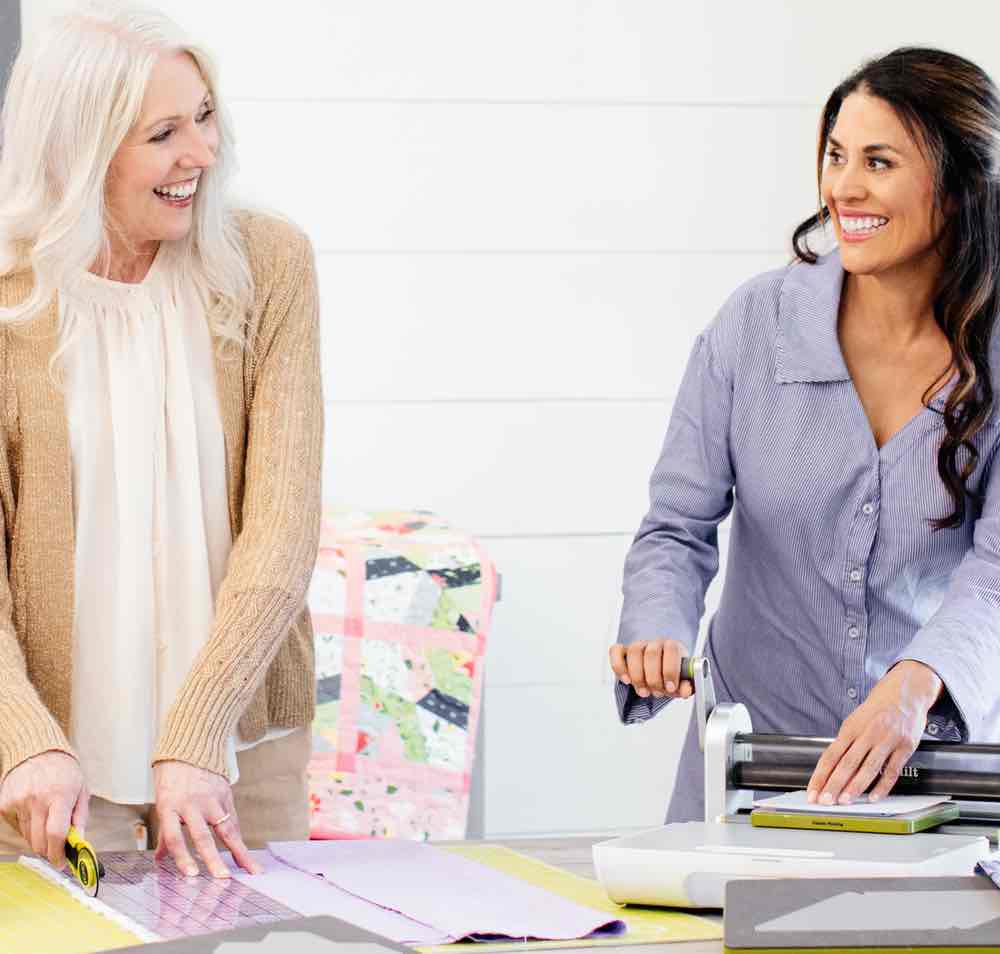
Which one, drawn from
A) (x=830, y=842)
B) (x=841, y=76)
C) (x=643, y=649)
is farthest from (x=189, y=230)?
(x=841, y=76)

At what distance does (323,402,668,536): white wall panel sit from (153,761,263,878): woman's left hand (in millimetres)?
1920

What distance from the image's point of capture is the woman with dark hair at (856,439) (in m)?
1.88

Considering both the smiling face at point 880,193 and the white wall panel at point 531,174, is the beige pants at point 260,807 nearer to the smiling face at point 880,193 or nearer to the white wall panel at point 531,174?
the smiling face at point 880,193

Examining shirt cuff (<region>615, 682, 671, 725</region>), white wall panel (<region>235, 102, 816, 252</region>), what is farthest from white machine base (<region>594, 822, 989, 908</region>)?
white wall panel (<region>235, 102, 816, 252</region>)

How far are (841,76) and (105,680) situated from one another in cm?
242

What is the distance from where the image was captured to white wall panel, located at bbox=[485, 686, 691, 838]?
3631 millimetres

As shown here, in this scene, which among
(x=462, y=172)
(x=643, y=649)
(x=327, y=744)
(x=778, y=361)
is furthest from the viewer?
(x=462, y=172)

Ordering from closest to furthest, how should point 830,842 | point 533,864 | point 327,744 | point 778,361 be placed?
point 830,842 < point 533,864 < point 778,361 < point 327,744

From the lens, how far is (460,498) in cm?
359

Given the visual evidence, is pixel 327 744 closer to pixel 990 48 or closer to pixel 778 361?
pixel 778 361

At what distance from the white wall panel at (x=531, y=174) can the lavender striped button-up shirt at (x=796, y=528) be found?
1.58 m

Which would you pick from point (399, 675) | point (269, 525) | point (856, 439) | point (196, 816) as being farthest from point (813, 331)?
point (399, 675)

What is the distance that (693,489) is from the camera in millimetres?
1994

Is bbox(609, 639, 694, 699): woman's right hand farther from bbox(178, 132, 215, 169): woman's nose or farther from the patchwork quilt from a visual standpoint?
the patchwork quilt
